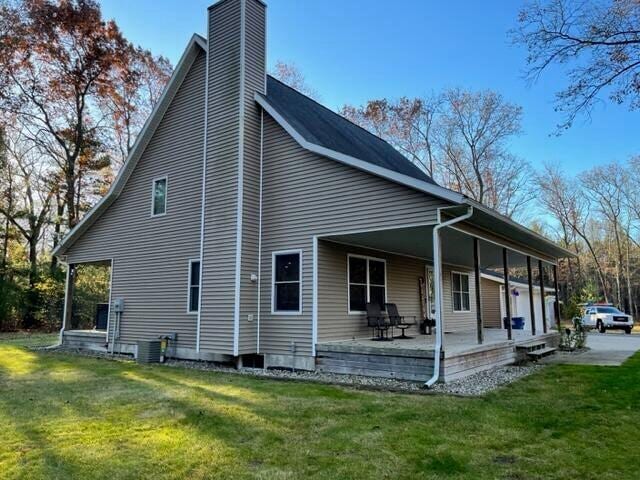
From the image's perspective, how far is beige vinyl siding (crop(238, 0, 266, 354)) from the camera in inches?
368

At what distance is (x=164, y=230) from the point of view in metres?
11.4

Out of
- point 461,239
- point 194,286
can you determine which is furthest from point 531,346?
point 194,286

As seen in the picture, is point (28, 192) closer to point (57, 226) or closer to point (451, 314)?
point (57, 226)

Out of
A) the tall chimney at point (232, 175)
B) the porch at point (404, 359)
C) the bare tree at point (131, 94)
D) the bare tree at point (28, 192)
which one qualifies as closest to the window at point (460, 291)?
the porch at point (404, 359)

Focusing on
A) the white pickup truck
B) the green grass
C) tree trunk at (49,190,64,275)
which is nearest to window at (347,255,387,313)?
the green grass

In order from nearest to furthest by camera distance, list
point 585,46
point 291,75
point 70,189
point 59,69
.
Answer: point 585,46
point 59,69
point 70,189
point 291,75

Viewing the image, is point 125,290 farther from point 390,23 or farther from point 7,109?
point 7,109

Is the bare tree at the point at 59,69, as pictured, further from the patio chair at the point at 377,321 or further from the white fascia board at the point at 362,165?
the patio chair at the point at 377,321

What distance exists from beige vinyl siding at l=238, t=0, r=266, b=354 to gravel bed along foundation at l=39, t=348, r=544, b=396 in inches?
35.3

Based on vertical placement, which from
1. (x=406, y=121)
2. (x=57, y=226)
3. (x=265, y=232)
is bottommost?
(x=265, y=232)

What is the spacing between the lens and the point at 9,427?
485 centimetres

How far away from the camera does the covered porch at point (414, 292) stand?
7.71 metres

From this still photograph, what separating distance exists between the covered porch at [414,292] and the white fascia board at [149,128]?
19.3 feet

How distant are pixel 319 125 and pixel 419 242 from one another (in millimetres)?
3923
